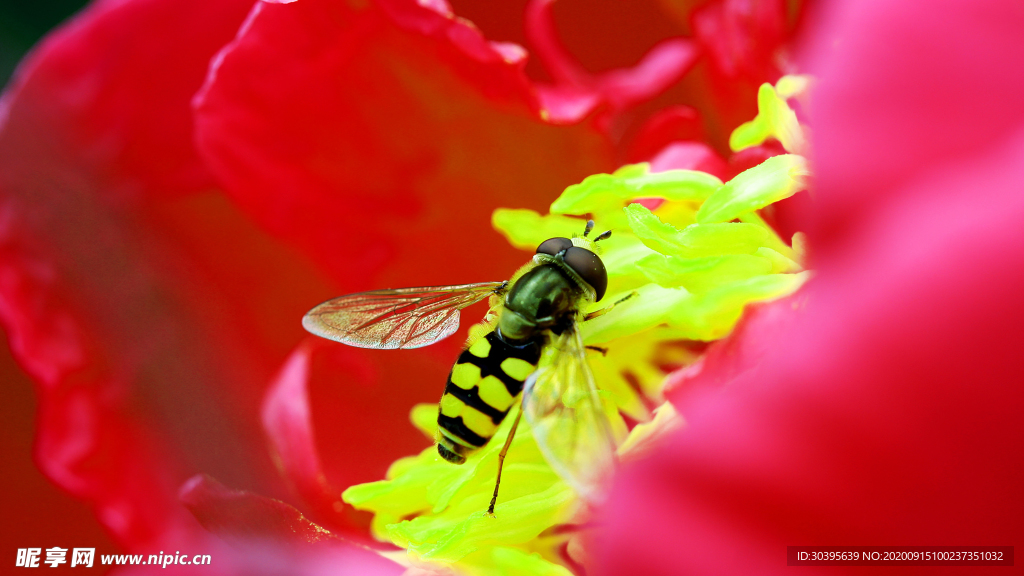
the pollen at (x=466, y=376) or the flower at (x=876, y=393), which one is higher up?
the pollen at (x=466, y=376)

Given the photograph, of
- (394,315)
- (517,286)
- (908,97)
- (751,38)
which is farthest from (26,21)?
(908,97)

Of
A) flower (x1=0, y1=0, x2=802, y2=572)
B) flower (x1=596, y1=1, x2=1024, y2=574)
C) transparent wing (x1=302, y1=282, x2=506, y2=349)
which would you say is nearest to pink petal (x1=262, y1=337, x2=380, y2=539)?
flower (x1=0, y1=0, x2=802, y2=572)

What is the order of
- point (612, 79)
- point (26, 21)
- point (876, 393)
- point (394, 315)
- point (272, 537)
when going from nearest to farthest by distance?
point (876, 393)
point (272, 537)
point (394, 315)
point (612, 79)
point (26, 21)

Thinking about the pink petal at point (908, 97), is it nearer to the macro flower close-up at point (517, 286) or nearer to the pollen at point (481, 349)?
the macro flower close-up at point (517, 286)

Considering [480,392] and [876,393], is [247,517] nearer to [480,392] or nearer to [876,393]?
[480,392]

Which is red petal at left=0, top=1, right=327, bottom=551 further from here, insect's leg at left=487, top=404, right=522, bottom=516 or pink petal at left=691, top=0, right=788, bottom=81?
pink petal at left=691, top=0, right=788, bottom=81

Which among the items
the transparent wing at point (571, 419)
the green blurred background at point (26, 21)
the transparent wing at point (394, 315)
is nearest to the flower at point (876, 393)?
the transparent wing at point (571, 419)

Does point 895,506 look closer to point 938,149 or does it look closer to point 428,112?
point 938,149
